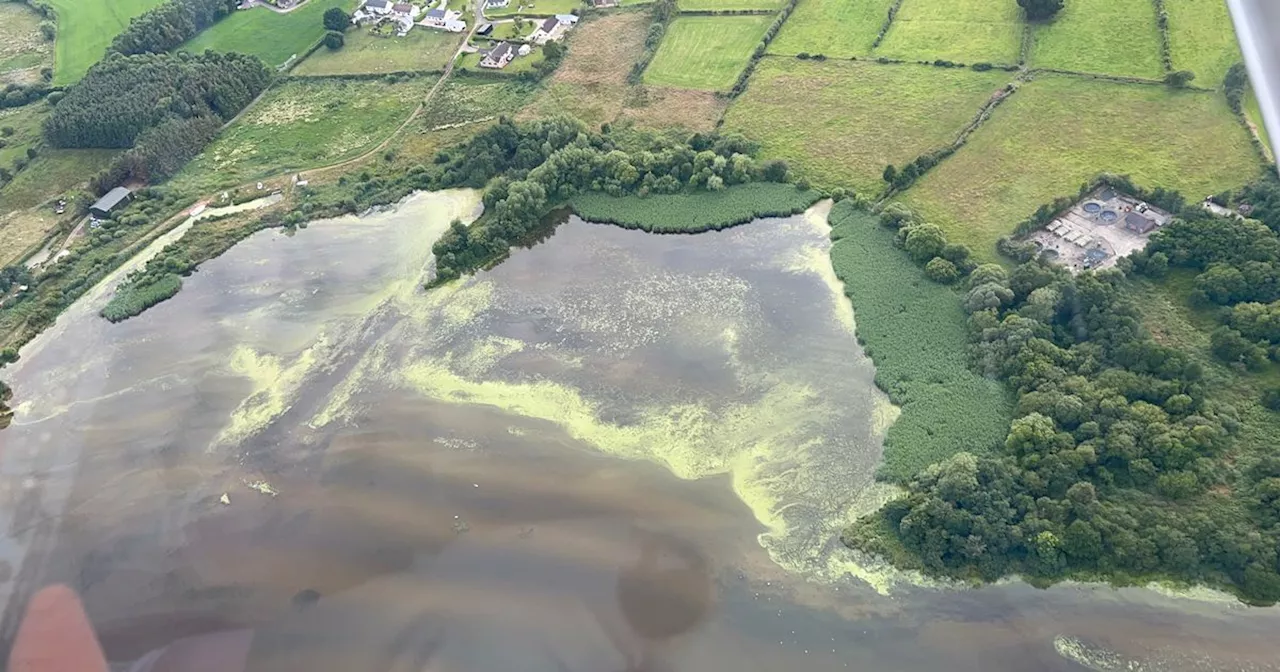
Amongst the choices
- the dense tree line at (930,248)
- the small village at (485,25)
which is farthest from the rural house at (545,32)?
the dense tree line at (930,248)

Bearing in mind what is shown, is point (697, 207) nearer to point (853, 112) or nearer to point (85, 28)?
point (853, 112)

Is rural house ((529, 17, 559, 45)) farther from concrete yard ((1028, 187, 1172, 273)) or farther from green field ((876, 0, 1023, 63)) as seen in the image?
concrete yard ((1028, 187, 1172, 273))

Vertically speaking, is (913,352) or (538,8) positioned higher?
(538,8)

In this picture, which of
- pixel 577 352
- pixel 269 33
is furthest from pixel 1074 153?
pixel 269 33

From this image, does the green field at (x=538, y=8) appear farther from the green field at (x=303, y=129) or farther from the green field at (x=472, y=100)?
the green field at (x=303, y=129)

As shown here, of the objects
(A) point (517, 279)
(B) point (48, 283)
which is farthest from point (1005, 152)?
(B) point (48, 283)

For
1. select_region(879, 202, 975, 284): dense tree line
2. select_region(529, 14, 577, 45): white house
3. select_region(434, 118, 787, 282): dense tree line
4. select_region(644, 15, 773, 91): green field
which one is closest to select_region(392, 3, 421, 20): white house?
select_region(529, 14, 577, 45): white house
